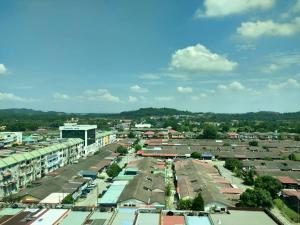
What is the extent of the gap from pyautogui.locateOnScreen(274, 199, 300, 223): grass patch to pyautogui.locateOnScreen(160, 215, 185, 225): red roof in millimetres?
10925

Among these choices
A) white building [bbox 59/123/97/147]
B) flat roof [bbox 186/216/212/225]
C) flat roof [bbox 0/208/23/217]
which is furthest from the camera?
white building [bbox 59/123/97/147]

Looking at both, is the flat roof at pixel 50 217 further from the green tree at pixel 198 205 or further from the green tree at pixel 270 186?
the green tree at pixel 270 186

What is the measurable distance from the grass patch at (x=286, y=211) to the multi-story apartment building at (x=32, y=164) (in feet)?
78.0

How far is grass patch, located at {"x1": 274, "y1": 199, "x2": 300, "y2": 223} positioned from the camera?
2760 cm

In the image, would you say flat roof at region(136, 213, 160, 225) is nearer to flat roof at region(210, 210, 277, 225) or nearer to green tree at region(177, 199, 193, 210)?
flat roof at region(210, 210, 277, 225)

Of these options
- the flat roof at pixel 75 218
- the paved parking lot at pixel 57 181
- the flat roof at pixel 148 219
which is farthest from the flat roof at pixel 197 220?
the paved parking lot at pixel 57 181

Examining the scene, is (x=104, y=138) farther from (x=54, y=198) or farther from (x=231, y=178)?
(x=54, y=198)

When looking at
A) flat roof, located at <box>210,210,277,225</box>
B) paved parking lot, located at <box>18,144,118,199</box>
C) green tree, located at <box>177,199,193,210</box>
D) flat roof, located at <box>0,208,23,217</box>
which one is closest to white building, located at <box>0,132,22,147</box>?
paved parking lot, located at <box>18,144,118,199</box>

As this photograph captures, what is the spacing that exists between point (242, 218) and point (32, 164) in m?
25.6

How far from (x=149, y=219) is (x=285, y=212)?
534 inches

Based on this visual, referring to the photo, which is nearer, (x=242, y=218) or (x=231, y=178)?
(x=242, y=218)

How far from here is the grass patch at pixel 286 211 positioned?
27.6m

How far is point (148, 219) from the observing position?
2083cm

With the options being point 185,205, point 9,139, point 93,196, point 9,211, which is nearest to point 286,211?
point 185,205
